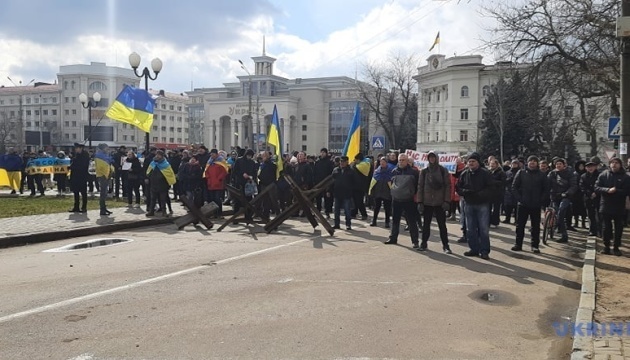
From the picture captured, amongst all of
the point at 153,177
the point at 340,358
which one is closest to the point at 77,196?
the point at 153,177

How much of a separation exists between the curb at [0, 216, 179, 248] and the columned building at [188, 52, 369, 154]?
105837 millimetres

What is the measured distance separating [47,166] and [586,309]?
20503 mm

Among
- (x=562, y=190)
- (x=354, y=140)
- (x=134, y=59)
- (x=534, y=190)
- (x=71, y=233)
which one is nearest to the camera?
(x=534, y=190)

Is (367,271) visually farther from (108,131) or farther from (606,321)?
(108,131)

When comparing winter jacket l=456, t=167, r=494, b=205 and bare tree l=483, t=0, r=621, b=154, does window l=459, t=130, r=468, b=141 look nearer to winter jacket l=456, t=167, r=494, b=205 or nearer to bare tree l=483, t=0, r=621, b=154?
→ bare tree l=483, t=0, r=621, b=154

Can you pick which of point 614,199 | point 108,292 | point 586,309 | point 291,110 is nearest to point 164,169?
point 108,292

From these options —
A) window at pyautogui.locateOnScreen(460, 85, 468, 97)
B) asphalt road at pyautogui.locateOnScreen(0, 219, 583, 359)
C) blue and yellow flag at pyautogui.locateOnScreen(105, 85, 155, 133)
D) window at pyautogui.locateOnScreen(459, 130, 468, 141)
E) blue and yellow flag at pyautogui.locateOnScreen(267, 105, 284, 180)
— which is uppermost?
window at pyautogui.locateOnScreen(460, 85, 468, 97)

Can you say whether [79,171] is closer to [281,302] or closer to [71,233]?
[71,233]

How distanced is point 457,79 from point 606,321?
3383 inches

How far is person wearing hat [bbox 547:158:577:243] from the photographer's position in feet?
42.1

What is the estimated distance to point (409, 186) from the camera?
1099 cm

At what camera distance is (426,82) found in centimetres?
9512

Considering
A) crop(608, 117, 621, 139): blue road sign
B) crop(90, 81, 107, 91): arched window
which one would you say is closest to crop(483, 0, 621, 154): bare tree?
crop(608, 117, 621, 139): blue road sign

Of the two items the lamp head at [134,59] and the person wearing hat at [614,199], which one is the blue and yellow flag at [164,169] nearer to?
the lamp head at [134,59]
